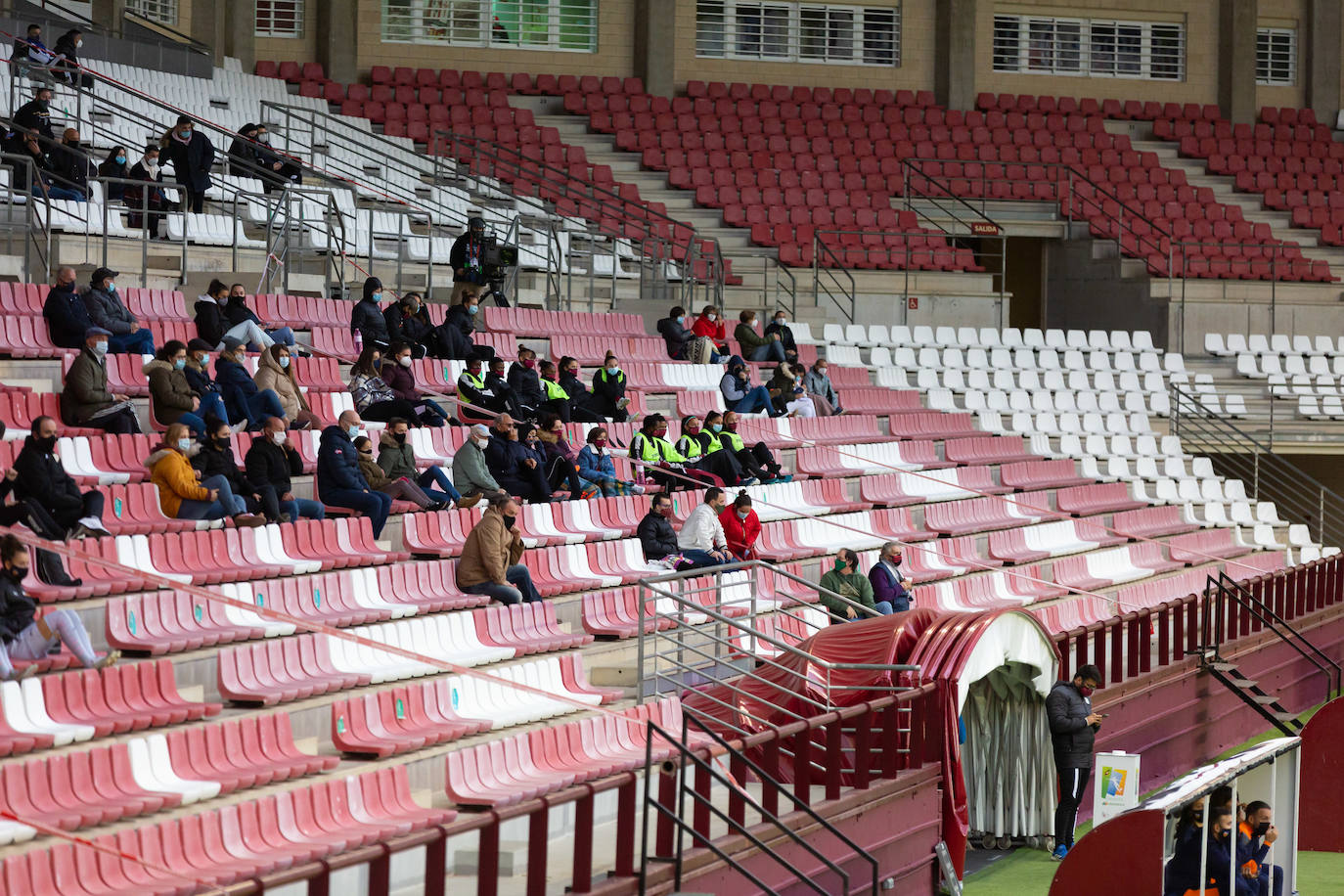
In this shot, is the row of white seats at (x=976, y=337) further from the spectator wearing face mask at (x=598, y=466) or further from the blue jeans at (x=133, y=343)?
the blue jeans at (x=133, y=343)

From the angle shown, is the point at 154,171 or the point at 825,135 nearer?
the point at 154,171

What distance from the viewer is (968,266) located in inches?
930

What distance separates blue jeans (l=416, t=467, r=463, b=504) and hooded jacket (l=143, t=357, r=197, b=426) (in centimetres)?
160

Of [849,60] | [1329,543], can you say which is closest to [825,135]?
[849,60]

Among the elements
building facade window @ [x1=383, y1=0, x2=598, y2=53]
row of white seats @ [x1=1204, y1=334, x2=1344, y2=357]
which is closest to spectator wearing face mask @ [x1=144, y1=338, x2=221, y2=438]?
building facade window @ [x1=383, y1=0, x2=598, y2=53]

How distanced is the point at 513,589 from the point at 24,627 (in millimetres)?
3514

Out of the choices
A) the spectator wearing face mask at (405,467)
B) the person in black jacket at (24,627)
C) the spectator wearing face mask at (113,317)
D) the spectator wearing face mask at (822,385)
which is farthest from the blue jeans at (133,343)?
the spectator wearing face mask at (822,385)

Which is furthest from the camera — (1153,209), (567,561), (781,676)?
(1153,209)

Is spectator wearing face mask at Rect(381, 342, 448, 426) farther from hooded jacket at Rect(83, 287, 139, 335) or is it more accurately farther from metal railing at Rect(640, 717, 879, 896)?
metal railing at Rect(640, 717, 879, 896)

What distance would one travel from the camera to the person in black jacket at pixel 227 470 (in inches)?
424

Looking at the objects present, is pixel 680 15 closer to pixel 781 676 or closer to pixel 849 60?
pixel 849 60

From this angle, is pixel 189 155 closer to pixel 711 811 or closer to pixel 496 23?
pixel 711 811

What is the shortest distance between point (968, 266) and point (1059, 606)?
934cm

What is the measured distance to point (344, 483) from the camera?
38.0 ft
